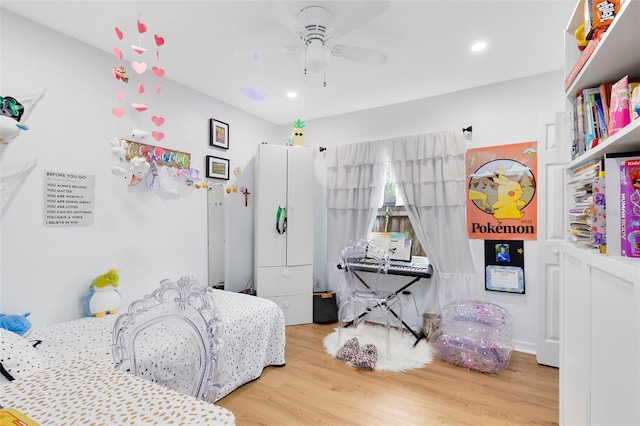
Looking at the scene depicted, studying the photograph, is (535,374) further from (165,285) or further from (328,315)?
(165,285)

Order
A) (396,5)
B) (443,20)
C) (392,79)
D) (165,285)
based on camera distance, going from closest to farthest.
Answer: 1. (165,285)
2. (396,5)
3. (443,20)
4. (392,79)

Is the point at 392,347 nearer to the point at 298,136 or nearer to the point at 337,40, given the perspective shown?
the point at 298,136

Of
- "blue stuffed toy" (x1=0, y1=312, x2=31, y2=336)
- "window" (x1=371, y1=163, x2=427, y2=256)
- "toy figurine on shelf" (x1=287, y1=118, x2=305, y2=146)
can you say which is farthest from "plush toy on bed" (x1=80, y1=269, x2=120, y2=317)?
"window" (x1=371, y1=163, x2=427, y2=256)

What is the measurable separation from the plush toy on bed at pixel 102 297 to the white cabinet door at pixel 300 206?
1.78 meters

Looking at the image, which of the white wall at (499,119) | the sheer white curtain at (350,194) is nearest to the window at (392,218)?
the sheer white curtain at (350,194)

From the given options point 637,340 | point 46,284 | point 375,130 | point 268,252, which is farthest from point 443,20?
point 46,284

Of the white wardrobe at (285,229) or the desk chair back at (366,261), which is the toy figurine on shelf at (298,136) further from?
the desk chair back at (366,261)

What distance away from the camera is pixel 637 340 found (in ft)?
2.56

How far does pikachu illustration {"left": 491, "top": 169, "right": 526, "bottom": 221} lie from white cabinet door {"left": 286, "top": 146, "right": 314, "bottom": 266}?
6.67 ft

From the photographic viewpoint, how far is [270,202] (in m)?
3.63

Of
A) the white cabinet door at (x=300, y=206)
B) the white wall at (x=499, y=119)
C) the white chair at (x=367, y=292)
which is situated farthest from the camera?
the white cabinet door at (x=300, y=206)

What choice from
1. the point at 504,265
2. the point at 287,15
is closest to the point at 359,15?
the point at 287,15

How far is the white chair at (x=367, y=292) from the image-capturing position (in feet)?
9.86

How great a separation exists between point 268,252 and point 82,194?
1.87 meters
